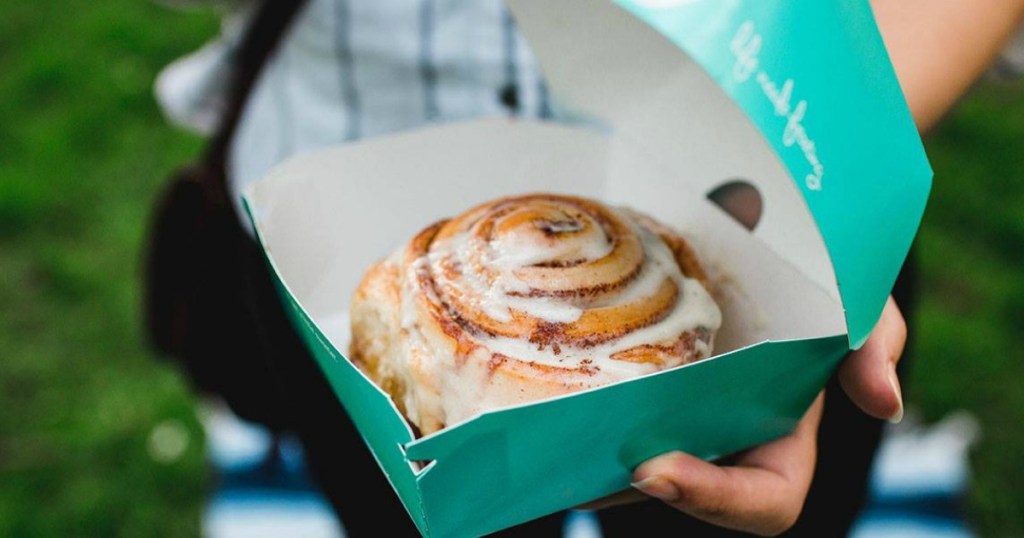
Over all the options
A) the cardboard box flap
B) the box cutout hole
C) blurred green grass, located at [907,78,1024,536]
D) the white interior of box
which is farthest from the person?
blurred green grass, located at [907,78,1024,536]

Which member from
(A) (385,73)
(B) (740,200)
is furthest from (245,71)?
(B) (740,200)

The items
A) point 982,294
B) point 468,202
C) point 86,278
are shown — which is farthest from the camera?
point 86,278

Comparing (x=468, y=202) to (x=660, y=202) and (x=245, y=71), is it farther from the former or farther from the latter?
(x=245, y=71)

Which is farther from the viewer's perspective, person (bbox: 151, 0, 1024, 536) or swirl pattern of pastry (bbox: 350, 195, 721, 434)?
→ person (bbox: 151, 0, 1024, 536)

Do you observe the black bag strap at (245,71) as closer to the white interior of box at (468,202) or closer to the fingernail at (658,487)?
the white interior of box at (468,202)

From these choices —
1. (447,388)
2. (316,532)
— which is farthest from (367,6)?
(316,532)

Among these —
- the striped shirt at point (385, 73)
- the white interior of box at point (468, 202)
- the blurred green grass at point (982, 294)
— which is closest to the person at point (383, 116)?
the striped shirt at point (385, 73)

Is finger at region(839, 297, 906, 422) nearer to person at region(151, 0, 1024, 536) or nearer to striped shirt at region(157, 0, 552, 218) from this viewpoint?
person at region(151, 0, 1024, 536)
